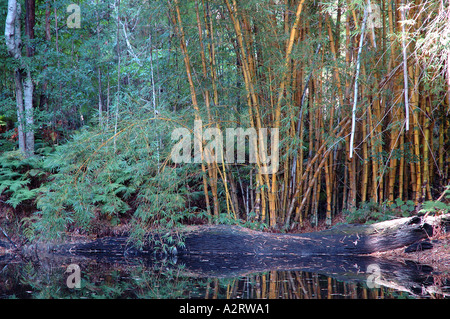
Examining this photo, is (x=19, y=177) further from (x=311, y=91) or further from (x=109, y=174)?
(x=311, y=91)

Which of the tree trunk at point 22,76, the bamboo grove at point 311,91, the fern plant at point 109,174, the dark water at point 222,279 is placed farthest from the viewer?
the tree trunk at point 22,76

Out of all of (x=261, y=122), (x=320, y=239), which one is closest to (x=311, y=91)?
(x=261, y=122)

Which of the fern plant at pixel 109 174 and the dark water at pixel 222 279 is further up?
the fern plant at pixel 109 174

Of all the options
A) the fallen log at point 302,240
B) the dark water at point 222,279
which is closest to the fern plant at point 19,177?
the fallen log at point 302,240

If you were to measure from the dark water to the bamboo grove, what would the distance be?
112 centimetres

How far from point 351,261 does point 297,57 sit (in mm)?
2033

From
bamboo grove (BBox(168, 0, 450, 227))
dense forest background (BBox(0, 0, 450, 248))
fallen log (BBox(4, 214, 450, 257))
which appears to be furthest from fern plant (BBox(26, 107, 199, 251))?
bamboo grove (BBox(168, 0, 450, 227))

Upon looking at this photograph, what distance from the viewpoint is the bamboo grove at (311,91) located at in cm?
409

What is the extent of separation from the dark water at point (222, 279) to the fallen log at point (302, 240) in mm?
223

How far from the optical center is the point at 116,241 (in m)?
4.32

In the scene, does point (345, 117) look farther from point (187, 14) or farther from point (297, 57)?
point (187, 14)

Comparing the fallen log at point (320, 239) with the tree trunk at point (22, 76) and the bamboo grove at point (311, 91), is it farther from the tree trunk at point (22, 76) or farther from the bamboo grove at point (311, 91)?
the tree trunk at point (22, 76)

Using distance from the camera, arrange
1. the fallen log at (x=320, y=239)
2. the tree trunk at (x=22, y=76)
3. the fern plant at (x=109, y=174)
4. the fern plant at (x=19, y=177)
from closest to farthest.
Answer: the fallen log at (x=320, y=239), the fern plant at (x=109, y=174), the fern plant at (x=19, y=177), the tree trunk at (x=22, y=76)

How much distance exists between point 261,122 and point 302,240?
132 cm
